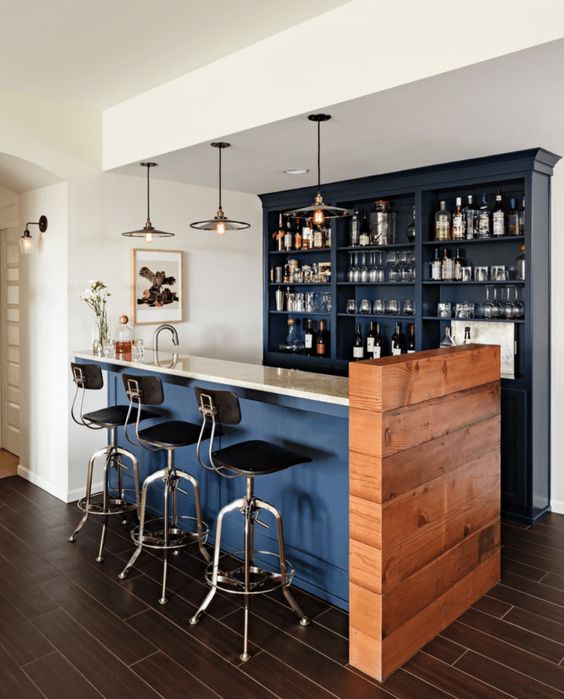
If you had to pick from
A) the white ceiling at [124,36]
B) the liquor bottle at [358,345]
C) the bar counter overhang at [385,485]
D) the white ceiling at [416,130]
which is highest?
the white ceiling at [124,36]

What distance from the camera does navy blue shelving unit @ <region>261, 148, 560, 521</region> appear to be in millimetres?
4043

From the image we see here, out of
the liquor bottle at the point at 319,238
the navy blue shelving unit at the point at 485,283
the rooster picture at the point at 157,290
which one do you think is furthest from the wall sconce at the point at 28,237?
the liquor bottle at the point at 319,238

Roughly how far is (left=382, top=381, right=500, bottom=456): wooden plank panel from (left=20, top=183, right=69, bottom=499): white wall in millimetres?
2929

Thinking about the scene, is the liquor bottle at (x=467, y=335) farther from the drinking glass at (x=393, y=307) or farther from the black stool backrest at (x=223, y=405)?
the black stool backrest at (x=223, y=405)

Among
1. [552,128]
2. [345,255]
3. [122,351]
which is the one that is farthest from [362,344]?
[552,128]

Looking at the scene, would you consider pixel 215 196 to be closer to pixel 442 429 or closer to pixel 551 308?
pixel 551 308

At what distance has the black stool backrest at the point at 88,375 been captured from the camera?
12.5 ft

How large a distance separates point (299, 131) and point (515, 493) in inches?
109

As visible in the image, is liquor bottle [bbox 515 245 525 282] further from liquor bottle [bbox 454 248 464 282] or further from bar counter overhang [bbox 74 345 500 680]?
bar counter overhang [bbox 74 345 500 680]

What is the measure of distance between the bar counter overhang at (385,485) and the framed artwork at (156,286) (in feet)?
4.55

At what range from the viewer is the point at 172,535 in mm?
3721

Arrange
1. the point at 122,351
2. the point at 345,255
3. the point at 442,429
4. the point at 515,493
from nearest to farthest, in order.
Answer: the point at 442,429
the point at 515,493
the point at 122,351
the point at 345,255

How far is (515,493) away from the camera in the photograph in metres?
4.14

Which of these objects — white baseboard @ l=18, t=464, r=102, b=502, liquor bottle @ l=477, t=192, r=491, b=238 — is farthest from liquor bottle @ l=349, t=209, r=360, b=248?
white baseboard @ l=18, t=464, r=102, b=502
